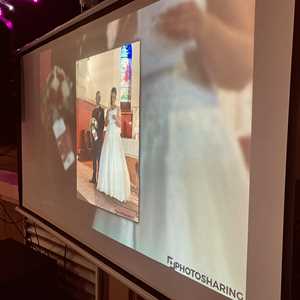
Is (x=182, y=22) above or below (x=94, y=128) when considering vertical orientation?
above

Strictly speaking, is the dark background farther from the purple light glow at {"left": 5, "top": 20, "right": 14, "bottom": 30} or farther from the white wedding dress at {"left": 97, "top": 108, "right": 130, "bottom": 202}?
the white wedding dress at {"left": 97, "top": 108, "right": 130, "bottom": 202}

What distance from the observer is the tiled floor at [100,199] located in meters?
1.32

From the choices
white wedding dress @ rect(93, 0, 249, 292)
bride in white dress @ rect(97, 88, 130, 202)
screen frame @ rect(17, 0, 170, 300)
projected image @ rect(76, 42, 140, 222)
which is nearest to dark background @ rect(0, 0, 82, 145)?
screen frame @ rect(17, 0, 170, 300)

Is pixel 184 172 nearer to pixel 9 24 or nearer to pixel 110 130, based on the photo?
pixel 110 130

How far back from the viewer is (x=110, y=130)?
1.43 meters

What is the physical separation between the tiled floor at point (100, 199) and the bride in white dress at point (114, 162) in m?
0.02

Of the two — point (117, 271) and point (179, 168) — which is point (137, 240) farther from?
point (179, 168)

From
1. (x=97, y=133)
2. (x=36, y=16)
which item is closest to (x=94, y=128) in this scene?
(x=97, y=133)

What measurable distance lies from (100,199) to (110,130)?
260 millimetres

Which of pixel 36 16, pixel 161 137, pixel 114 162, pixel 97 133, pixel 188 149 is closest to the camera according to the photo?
pixel 188 149

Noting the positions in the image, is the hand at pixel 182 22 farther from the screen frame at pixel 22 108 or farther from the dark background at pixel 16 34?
the dark background at pixel 16 34

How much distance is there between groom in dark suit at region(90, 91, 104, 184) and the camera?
4.92 ft

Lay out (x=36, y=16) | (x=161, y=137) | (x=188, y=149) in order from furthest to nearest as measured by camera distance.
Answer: (x=36, y=16) < (x=161, y=137) < (x=188, y=149)

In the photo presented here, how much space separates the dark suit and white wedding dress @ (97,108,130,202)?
0.10 ft
